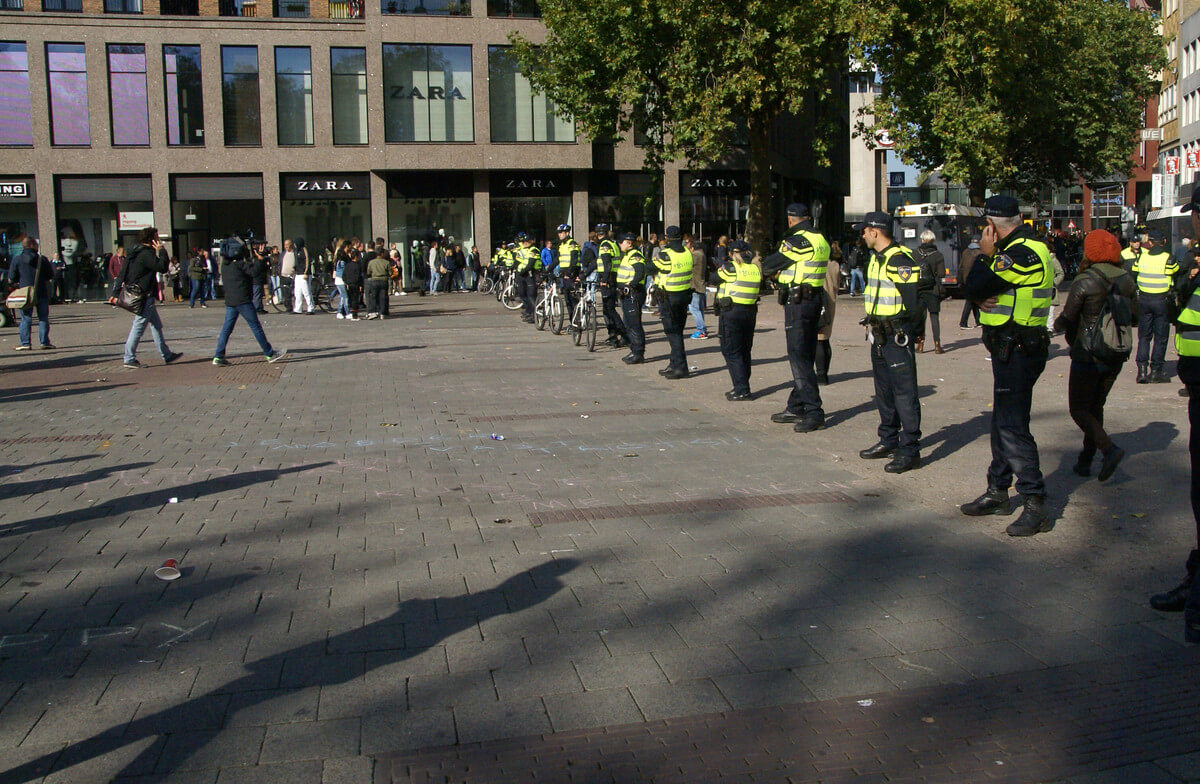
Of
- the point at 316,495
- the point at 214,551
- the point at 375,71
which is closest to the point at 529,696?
the point at 214,551

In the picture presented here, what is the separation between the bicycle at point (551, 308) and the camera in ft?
67.7

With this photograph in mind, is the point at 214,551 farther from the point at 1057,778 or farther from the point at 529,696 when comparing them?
the point at 1057,778

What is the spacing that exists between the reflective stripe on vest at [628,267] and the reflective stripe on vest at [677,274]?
4.77ft

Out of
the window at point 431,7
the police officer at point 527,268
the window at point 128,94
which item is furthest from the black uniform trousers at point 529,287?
the window at point 128,94

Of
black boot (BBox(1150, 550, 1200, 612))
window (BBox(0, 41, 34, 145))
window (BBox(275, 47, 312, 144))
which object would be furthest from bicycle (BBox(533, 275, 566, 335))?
window (BBox(0, 41, 34, 145))

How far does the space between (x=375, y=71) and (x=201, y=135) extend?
20.1ft

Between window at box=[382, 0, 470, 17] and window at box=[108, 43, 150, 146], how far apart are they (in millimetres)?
8178

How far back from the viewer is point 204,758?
3783 millimetres

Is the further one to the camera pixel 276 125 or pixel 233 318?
pixel 276 125

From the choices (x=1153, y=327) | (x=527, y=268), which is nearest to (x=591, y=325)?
(x=527, y=268)

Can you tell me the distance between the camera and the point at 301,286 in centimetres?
2738

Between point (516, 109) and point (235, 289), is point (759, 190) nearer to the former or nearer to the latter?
point (516, 109)

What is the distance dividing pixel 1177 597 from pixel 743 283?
22.1 ft

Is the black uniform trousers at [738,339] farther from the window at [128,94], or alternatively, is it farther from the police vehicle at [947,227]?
the window at [128,94]
